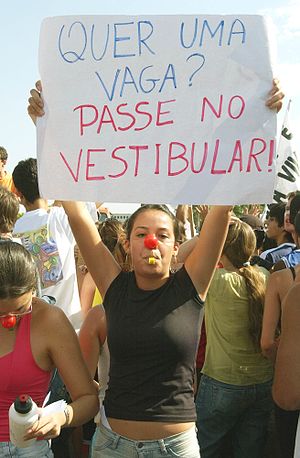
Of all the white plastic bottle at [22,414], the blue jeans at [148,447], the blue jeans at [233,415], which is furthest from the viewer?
the blue jeans at [233,415]

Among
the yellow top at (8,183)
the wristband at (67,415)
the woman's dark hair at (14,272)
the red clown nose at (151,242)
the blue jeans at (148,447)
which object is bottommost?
the blue jeans at (148,447)

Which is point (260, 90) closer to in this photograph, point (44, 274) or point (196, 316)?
point (196, 316)

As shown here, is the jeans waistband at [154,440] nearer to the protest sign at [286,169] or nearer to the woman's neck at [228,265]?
the woman's neck at [228,265]

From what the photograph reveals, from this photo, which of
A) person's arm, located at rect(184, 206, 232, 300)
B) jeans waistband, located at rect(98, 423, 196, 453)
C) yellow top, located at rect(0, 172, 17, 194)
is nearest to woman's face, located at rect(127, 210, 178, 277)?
person's arm, located at rect(184, 206, 232, 300)

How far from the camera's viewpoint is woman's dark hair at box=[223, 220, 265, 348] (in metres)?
3.30

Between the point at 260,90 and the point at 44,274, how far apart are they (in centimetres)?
171

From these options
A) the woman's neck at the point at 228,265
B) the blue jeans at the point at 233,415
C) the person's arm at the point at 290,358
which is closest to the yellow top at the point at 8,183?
the woman's neck at the point at 228,265

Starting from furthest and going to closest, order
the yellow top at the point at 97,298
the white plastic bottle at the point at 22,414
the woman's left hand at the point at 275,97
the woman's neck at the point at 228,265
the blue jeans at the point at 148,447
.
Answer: the yellow top at the point at 97,298
the woman's neck at the point at 228,265
the woman's left hand at the point at 275,97
the blue jeans at the point at 148,447
the white plastic bottle at the point at 22,414

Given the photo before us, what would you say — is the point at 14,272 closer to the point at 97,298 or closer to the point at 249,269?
the point at 97,298

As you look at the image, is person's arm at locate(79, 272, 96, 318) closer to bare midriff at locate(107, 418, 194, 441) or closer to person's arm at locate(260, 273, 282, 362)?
person's arm at locate(260, 273, 282, 362)

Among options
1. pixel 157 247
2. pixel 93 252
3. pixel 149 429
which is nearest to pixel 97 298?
pixel 93 252

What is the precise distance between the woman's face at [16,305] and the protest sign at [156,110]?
44 centimetres

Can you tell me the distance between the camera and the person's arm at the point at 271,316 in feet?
9.72

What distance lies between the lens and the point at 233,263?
3.43m
